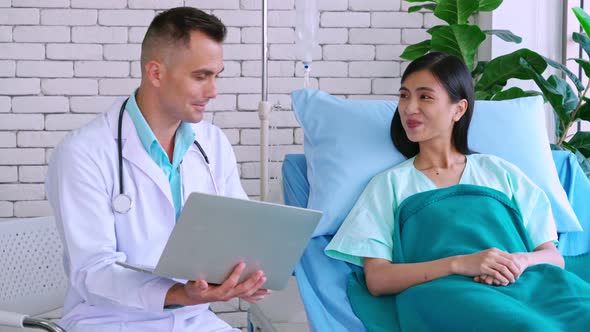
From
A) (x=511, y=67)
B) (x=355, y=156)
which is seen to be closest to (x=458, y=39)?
(x=511, y=67)

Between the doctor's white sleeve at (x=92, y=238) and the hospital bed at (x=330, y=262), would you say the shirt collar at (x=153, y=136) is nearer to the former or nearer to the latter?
the doctor's white sleeve at (x=92, y=238)

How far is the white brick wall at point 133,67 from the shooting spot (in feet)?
10.7

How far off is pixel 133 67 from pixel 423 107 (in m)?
1.46

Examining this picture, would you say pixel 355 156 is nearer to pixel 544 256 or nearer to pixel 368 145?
pixel 368 145

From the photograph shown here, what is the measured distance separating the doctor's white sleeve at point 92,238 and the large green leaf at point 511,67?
6.16 feet

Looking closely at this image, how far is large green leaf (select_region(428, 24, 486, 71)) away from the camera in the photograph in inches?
125

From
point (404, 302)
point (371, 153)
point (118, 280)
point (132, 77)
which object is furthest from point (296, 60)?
point (118, 280)

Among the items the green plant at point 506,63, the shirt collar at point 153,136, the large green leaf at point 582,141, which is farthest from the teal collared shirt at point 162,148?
the large green leaf at point 582,141

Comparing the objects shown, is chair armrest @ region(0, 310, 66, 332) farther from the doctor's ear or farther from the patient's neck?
the patient's neck

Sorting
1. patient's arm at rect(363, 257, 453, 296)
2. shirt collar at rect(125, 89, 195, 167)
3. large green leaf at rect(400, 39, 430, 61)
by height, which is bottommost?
patient's arm at rect(363, 257, 453, 296)

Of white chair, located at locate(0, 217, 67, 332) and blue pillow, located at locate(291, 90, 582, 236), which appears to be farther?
blue pillow, located at locate(291, 90, 582, 236)

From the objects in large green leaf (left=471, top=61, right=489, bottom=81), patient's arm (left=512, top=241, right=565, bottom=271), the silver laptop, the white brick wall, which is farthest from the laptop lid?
large green leaf (left=471, top=61, right=489, bottom=81)

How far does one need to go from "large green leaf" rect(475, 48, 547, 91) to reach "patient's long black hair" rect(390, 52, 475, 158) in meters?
0.82

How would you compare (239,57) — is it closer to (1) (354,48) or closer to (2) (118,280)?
(1) (354,48)
